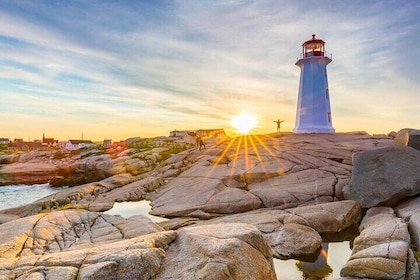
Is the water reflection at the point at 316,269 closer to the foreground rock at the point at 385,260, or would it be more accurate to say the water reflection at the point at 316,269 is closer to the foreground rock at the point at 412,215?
the foreground rock at the point at 385,260

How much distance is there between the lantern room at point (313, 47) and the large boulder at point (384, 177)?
25.4 metres

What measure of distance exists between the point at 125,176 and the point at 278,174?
59.1 ft

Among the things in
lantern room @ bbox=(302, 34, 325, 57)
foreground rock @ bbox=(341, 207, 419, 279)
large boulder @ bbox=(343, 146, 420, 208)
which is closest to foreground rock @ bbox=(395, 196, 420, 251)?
foreground rock @ bbox=(341, 207, 419, 279)

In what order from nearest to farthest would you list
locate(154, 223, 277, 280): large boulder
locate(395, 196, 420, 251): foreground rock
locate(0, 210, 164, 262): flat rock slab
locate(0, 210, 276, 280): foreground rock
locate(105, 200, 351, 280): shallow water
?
locate(0, 210, 276, 280): foreground rock < locate(154, 223, 277, 280): large boulder < locate(0, 210, 164, 262): flat rock slab < locate(105, 200, 351, 280): shallow water < locate(395, 196, 420, 251): foreground rock

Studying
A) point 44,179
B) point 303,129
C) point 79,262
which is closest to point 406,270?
point 79,262

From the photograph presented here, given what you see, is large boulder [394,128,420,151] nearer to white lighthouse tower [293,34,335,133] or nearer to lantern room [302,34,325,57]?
white lighthouse tower [293,34,335,133]

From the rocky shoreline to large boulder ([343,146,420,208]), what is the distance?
0.19ft

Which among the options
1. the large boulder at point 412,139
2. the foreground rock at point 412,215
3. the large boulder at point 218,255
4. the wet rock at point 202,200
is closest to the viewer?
the large boulder at point 218,255

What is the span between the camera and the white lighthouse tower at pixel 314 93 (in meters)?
40.7

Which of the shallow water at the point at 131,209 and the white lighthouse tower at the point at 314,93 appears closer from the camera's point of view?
the shallow water at the point at 131,209

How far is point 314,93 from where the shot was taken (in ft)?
134

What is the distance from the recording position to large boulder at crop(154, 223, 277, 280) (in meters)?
7.19

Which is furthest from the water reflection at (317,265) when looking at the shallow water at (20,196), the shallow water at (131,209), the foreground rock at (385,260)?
the shallow water at (20,196)

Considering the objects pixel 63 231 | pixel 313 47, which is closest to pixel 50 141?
pixel 313 47
